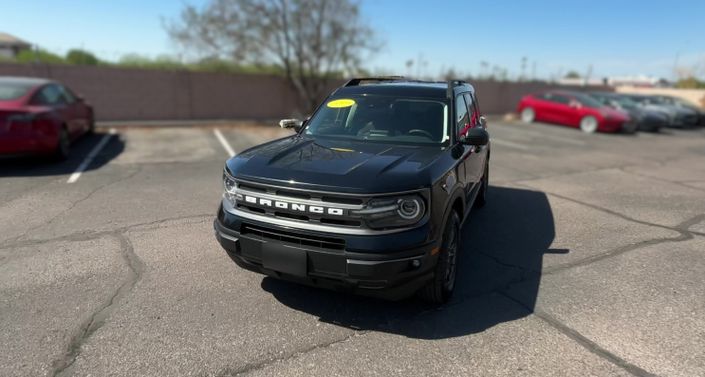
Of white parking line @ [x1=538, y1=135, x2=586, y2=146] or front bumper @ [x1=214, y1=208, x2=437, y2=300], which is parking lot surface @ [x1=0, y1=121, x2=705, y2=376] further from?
white parking line @ [x1=538, y1=135, x2=586, y2=146]

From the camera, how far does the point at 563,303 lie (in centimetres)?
353

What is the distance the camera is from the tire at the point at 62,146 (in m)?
7.85

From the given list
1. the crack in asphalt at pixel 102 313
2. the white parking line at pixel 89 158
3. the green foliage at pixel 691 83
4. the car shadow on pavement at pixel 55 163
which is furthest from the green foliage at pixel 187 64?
the green foliage at pixel 691 83

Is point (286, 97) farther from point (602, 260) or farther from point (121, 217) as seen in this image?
point (602, 260)

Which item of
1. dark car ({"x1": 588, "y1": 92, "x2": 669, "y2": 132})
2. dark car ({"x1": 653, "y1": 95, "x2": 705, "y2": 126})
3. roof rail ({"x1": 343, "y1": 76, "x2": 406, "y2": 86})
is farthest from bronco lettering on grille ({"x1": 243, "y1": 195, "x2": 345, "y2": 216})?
dark car ({"x1": 653, "y1": 95, "x2": 705, "y2": 126})

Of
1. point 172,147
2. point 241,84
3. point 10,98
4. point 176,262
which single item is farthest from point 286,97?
point 176,262

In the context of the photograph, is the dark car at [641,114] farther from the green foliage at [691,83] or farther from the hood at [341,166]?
the green foliage at [691,83]

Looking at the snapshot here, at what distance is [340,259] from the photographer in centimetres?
279

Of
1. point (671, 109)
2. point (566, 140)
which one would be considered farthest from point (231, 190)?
point (671, 109)

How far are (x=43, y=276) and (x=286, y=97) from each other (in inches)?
606

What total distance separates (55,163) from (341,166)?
7231mm

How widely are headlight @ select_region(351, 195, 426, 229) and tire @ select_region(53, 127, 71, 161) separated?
7.34 m

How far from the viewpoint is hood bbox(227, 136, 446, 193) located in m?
2.88

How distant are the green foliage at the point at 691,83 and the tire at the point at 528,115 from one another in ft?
101
